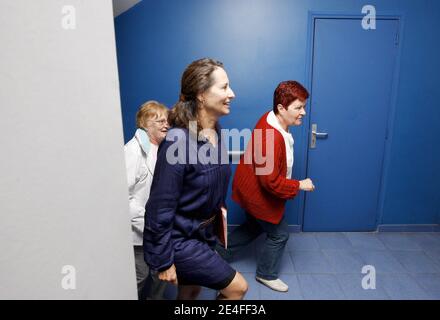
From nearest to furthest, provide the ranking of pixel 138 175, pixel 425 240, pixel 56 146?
pixel 56 146, pixel 138 175, pixel 425 240

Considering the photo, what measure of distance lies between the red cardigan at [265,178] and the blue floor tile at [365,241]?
1.13m

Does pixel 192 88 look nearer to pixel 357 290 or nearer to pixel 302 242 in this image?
pixel 357 290

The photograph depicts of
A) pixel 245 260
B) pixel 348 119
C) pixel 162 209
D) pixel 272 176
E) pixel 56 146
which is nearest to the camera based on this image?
pixel 56 146

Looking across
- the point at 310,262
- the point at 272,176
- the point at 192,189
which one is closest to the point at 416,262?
the point at 310,262

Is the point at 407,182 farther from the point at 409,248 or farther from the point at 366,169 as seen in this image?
the point at 409,248

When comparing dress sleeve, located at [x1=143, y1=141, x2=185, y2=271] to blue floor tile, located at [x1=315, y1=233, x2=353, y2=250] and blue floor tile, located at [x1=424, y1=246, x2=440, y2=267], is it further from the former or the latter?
blue floor tile, located at [x1=424, y1=246, x2=440, y2=267]

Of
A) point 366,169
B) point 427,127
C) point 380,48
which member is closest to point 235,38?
point 380,48

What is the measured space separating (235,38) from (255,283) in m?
1.92

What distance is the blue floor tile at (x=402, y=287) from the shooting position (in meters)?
2.08

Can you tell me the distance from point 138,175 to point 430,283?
2.17 m

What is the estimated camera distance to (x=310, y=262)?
2.49 m

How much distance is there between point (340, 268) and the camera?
2404mm

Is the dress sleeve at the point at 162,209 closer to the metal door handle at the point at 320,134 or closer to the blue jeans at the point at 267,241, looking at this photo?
the blue jeans at the point at 267,241

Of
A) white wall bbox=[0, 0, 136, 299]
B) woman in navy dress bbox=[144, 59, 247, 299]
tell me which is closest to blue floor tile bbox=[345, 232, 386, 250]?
woman in navy dress bbox=[144, 59, 247, 299]
